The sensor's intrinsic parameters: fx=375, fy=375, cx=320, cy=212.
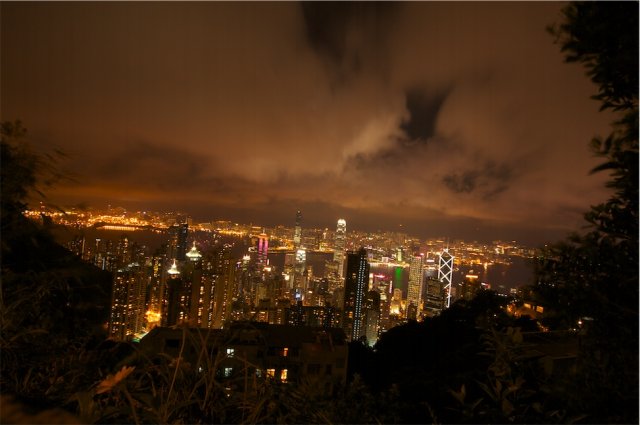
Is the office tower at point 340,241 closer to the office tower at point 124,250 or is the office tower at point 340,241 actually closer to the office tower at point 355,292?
the office tower at point 355,292

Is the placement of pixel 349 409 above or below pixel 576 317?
below

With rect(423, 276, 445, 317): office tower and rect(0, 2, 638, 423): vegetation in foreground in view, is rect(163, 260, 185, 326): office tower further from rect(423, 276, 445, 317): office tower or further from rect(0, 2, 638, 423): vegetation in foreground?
rect(423, 276, 445, 317): office tower

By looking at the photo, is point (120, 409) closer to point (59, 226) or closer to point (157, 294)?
point (59, 226)

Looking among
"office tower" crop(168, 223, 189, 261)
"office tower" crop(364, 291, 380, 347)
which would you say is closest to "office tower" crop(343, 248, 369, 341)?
"office tower" crop(364, 291, 380, 347)

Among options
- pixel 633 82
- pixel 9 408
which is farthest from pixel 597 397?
pixel 9 408

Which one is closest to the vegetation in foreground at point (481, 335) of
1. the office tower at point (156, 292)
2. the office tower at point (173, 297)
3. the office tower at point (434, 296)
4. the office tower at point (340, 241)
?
the office tower at point (173, 297)

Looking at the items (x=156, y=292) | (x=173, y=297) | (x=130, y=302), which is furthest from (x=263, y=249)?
(x=130, y=302)

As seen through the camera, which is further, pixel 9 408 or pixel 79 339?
pixel 79 339

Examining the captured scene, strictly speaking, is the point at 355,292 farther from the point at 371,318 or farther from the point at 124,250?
the point at 124,250
